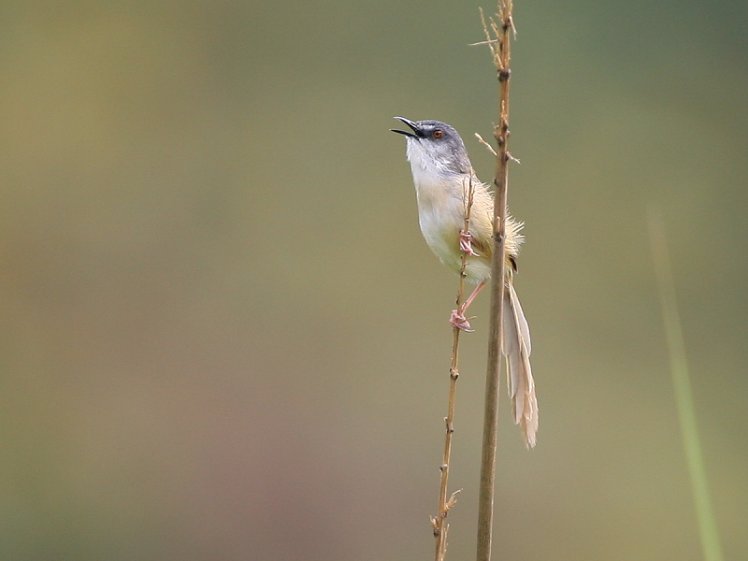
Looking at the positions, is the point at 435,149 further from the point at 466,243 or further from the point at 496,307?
the point at 496,307

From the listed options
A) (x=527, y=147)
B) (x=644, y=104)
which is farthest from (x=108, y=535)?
(x=644, y=104)

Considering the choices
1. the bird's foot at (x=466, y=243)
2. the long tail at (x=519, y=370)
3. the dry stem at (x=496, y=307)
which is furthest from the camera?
the long tail at (x=519, y=370)

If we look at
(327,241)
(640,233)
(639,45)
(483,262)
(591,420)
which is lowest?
(483,262)

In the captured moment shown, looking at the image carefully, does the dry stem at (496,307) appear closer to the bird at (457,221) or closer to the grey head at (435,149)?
the bird at (457,221)

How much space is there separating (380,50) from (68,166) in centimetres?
388

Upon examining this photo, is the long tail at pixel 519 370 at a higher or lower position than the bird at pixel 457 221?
lower

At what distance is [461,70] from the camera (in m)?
11.4

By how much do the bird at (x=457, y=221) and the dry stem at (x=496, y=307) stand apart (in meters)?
1.68

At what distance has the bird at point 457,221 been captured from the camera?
11.9 ft

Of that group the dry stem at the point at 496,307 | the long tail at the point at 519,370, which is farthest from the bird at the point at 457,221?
the dry stem at the point at 496,307

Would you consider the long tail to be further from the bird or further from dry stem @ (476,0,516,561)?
dry stem @ (476,0,516,561)

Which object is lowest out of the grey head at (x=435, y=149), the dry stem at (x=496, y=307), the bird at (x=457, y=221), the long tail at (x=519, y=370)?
the dry stem at (x=496, y=307)

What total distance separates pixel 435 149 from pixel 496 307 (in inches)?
105

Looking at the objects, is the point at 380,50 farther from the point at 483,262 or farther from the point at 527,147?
the point at 483,262
